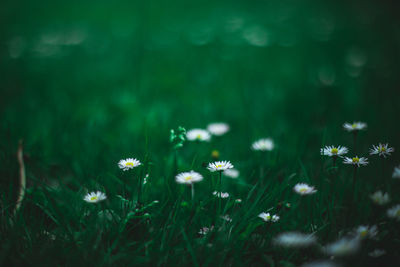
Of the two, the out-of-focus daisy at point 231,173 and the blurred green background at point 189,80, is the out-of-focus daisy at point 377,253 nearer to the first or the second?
the blurred green background at point 189,80

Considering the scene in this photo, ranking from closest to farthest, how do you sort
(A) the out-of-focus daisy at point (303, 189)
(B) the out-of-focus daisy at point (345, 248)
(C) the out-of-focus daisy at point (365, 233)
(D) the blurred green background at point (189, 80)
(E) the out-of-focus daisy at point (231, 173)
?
1. (B) the out-of-focus daisy at point (345, 248)
2. (C) the out-of-focus daisy at point (365, 233)
3. (A) the out-of-focus daisy at point (303, 189)
4. (E) the out-of-focus daisy at point (231, 173)
5. (D) the blurred green background at point (189, 80)

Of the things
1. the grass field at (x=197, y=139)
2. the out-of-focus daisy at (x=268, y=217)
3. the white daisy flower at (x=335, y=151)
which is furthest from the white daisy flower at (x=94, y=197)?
the white daisy flower at (x=335, y=151)

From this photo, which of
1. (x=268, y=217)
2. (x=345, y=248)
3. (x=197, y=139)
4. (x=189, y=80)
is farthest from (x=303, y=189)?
(x=189, y=80)

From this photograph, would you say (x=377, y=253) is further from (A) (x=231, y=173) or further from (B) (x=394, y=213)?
(A) (x=231, y=173)

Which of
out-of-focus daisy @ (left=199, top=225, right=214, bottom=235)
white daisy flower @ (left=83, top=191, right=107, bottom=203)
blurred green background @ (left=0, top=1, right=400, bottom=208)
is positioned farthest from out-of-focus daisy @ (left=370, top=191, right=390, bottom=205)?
white daisy flower @ (left=83, top=191, right=107, bottom=203)

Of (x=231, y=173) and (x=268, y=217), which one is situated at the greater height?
(x=231, y=173)

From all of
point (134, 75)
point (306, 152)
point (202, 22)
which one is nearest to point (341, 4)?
point (202, 22)

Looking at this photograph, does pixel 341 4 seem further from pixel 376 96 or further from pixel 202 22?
pixel 376 96
